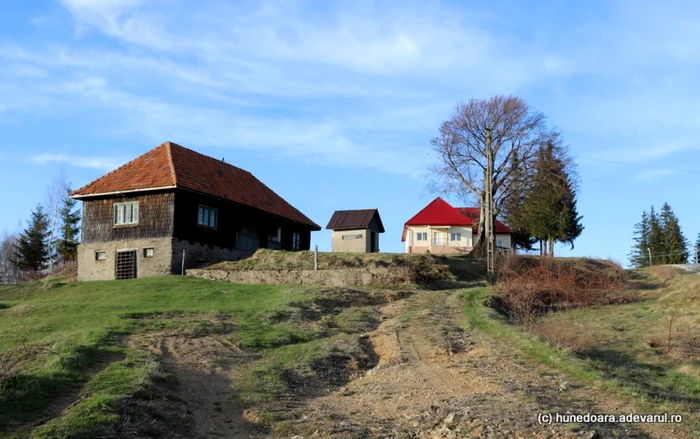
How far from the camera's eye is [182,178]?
32.0m

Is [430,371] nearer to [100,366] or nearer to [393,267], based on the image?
[100,366]

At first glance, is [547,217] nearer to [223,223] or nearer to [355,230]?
[355,230]

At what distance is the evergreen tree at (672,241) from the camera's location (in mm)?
55625

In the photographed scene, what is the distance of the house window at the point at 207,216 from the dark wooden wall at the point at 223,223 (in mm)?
176

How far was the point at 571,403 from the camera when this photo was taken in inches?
394

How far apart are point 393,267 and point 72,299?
12587 mm

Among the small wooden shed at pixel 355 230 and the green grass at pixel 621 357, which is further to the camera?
the small wooden shed at pixel 355 230

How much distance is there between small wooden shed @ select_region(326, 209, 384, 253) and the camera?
5216 centimetres

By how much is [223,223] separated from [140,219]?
166 inches

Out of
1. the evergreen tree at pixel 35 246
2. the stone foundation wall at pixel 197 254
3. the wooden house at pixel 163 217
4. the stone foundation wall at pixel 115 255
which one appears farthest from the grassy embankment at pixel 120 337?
the evergreen tree at pixel 35 246

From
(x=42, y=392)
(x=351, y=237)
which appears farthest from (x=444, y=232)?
(x=42, y=392)

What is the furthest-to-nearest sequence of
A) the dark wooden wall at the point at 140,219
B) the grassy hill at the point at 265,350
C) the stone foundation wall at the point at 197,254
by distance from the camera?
the dark wooden wall at the point at 140,219 → the stone foundation wall at the point at 197,254 → the grassy hill at the point at 265,350

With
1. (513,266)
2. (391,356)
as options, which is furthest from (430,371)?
(513,266)

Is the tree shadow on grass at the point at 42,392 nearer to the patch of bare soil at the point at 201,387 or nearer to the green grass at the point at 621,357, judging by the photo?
the patch of bare soil at the point at 201,387
